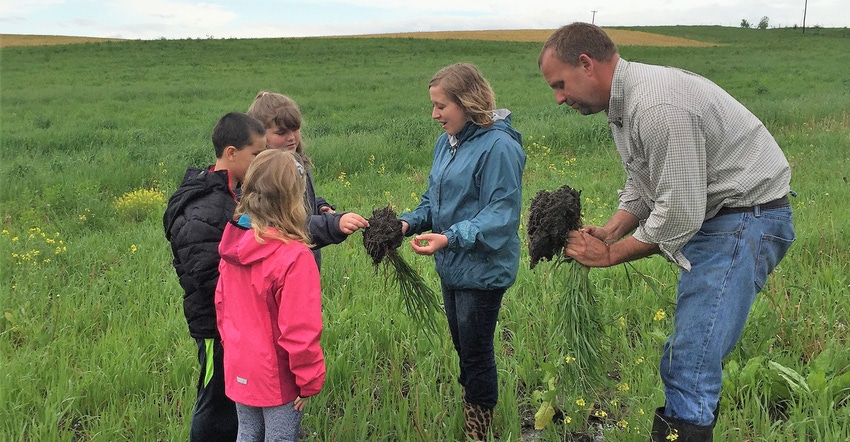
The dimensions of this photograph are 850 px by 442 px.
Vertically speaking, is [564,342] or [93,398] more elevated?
[564,342]

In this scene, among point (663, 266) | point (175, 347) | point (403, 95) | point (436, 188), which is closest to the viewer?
point (436, 188)

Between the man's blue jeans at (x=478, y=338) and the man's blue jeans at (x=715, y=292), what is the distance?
0.85 m

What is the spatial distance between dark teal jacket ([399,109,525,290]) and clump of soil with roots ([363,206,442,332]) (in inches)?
10.1

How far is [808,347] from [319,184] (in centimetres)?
617

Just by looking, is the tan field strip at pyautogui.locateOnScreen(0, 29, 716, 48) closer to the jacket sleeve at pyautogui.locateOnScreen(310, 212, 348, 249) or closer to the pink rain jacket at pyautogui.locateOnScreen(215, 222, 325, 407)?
the jacket sleeve at pyautogui.locateOnScreen(310, 212, 348, 249)

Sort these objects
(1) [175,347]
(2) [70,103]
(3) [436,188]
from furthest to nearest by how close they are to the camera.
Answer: (2) [70,103], (1) [175,347], (3) [436,188]

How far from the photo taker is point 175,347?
373cm

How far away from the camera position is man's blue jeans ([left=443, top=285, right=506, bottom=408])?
2865mm

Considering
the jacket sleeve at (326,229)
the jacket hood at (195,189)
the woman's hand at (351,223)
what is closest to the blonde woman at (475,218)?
the woman's hand at (351,223)

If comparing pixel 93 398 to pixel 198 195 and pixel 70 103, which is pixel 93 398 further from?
pixel 70 103

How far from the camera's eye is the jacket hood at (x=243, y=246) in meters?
2.27

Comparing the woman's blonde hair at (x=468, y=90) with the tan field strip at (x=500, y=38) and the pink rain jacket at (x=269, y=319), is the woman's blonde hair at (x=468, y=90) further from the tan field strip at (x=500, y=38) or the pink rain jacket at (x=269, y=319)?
the tan field strip at (x=500, y=38)

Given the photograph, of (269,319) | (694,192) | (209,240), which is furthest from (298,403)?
(694,192)

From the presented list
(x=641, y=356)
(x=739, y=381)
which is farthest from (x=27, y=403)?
(x=739, y=381)
